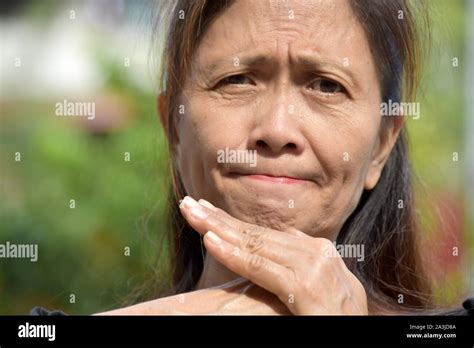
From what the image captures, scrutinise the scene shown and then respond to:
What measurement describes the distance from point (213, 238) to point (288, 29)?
0.58 metres

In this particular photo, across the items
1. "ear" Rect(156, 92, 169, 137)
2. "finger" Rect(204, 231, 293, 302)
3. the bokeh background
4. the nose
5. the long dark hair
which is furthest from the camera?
the bokeh background

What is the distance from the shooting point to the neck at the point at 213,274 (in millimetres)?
2068

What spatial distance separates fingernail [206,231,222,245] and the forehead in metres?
0.48

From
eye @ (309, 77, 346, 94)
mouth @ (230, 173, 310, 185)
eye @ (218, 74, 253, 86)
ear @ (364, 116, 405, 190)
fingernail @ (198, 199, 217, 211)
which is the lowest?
fingernail @ (198, 199, 217, 211)

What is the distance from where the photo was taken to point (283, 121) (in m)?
1.86

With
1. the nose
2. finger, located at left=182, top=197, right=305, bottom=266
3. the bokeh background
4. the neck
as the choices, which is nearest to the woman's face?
the nose

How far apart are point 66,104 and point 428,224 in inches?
60.9

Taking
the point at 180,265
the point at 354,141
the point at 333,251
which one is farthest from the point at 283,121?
the point at 180,265

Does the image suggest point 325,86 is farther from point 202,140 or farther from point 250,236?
point 250,236

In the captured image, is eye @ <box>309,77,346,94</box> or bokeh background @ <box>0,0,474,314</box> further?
bokeh background @ <box>0,0,474,314</box>

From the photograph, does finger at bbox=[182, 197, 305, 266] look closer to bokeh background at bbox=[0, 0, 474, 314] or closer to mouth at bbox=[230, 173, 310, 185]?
mouth at bbox=[230, 173, 310, 185]

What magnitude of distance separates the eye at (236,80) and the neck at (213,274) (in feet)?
1.72

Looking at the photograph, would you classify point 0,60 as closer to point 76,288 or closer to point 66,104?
point 66,104

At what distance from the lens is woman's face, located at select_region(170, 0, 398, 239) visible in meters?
1.88
